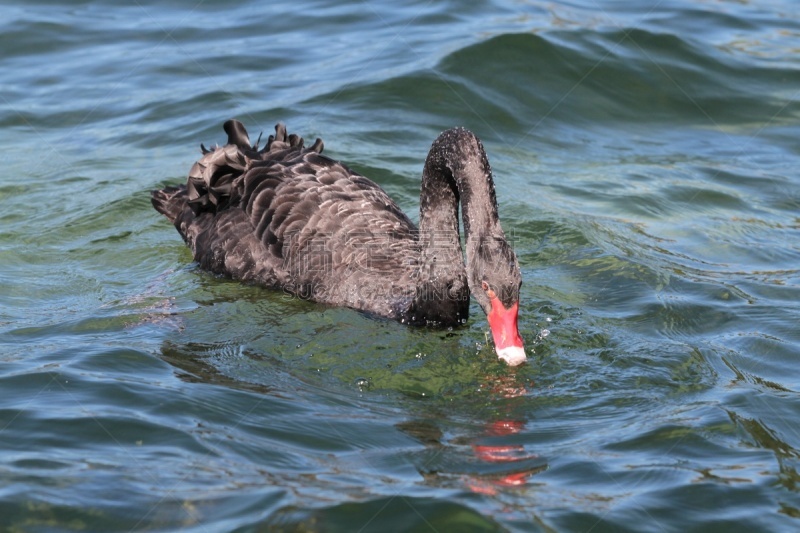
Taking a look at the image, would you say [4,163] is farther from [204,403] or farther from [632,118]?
[632,118]

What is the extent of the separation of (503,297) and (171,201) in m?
3.96

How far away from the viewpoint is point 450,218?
715 centimetres

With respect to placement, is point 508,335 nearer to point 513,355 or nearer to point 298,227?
point 513,355

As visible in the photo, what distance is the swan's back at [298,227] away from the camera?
7328 millimetres

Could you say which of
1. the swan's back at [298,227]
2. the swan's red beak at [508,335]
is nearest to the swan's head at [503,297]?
the swan's red beak at [508,335]

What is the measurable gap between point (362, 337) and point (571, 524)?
2680mm

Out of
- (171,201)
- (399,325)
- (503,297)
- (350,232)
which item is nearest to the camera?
(503,297)

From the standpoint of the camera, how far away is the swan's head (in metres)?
5.86

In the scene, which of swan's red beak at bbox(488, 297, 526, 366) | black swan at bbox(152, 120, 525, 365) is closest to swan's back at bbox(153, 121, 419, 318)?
black swan at bbox(152, 120, 525, 365)

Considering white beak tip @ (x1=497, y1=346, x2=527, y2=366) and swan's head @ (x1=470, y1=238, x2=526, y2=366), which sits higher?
swan's head @ (x1=470, y1=238, x2=526, y2=366)

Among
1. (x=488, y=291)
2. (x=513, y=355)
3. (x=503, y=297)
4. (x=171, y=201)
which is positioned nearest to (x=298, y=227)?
(x=171, y=201)

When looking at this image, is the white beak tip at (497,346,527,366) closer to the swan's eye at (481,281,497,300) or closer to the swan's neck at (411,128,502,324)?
the swan's eye at (481,281,497,300)

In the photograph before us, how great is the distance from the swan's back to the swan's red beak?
130 centimetres

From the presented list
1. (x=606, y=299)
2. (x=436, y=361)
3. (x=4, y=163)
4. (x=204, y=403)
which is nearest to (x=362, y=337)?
(x=436, y=361)
